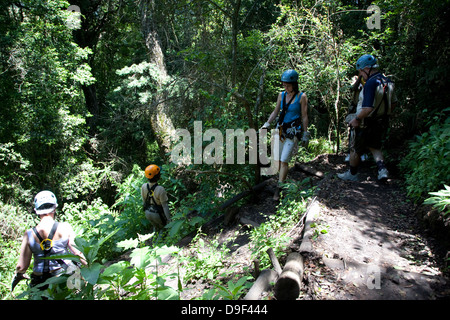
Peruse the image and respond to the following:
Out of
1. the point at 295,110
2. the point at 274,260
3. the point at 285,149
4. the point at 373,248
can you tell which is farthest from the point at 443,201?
the point at 295,110

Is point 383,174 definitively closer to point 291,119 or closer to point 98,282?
point 291,119

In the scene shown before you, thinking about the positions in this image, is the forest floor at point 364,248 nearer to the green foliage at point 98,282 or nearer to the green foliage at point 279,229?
the green foliage at point 279,229

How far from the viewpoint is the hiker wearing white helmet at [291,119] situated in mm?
4844

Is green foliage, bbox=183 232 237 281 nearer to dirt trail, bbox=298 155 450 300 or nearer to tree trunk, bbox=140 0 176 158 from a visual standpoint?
dirt trail, bbox=298 155 450 300

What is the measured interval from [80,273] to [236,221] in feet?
9.83

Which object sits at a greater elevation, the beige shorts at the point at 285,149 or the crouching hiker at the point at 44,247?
the beige shorts at the point at 285,149

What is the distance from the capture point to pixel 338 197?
14.3 ft

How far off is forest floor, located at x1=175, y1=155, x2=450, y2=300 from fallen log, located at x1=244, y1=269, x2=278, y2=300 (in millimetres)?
94

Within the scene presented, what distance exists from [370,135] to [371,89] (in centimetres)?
79

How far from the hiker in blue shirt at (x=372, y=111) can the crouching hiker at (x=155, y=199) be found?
11.7ft

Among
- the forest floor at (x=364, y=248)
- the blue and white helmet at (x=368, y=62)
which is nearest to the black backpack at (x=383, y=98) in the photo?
the blue and white helmet at (x=368, y=62)

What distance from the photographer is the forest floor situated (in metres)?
2.42
